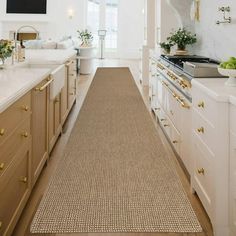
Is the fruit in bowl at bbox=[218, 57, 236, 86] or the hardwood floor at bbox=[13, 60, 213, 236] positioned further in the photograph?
the fruit in bowl at bbox=[218, 57, 236, 86]

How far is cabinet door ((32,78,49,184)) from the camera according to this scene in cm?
267

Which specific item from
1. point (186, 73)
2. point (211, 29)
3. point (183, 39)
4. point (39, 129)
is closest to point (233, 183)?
point (186, 73)

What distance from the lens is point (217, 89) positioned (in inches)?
85.7

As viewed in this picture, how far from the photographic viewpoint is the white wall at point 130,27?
15555 millimetres

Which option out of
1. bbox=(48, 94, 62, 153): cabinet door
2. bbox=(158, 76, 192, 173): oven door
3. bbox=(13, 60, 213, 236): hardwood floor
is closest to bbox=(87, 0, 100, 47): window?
bbox=(13, 60, 213, 236): hardwood floor

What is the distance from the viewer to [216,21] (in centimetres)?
377

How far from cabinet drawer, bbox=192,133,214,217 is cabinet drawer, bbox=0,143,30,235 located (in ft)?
3.75

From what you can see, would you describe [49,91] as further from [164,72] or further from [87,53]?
[87,53]

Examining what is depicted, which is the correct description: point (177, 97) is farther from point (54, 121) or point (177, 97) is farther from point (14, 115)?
point (14, 115)

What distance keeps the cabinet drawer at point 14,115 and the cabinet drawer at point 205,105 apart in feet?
3.66

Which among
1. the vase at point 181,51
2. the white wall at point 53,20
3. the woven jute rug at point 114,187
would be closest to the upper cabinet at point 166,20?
the vase at point 181,51

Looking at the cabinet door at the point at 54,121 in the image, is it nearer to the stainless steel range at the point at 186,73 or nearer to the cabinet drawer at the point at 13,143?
the cabinet drawer at the point at 13,143

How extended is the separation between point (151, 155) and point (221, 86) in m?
1.38

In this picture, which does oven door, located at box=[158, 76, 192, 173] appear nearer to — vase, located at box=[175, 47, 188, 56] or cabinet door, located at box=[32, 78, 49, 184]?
vase, located at box=[175, 47, 188, 56]
